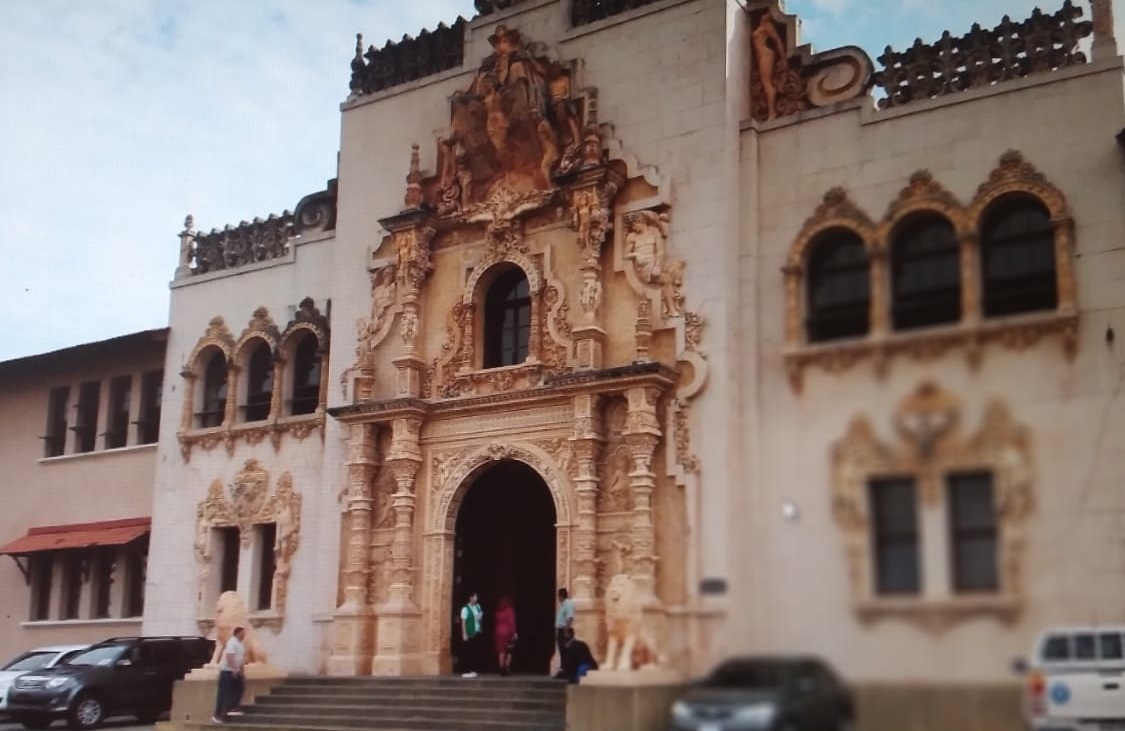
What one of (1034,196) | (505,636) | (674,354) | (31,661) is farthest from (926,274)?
(31,661)

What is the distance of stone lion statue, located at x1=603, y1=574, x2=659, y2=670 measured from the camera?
14.8 metres

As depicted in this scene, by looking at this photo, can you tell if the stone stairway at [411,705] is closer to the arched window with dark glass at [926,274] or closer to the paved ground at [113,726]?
the paved ground at [113,726]

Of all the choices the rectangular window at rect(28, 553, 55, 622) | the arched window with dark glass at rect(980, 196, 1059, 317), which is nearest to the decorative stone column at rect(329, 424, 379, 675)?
the rectangular window at rect(28, 553, 55, 622)

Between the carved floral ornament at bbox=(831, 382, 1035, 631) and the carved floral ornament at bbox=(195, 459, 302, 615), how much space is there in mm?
15776

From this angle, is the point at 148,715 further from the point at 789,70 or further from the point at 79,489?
the point at 789,70

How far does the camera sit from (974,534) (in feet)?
21.8

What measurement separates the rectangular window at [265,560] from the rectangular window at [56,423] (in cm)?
758

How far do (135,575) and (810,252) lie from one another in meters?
17.0

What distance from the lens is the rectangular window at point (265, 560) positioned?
74.1ft

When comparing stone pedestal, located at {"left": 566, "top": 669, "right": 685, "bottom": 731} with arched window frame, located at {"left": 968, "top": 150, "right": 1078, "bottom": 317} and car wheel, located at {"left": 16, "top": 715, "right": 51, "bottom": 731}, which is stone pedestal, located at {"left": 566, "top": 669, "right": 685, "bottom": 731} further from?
car wheel, located at {"left": 16, "top": 715, "right": 51, "bottom": 731}

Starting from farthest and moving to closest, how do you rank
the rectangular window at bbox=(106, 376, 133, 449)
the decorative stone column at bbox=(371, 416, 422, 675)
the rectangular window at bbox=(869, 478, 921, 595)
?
1. the rectangular window at bbox=(106, 376, 133, 449)
2. the decorative stone column at bbox=(371, 416, 422, 675)
3. the rectangular window at bbox=(869, 478, 921, 595)

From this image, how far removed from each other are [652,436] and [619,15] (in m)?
6.60

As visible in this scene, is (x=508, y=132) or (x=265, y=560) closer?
(x=508, y=132)

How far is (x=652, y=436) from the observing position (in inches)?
693
